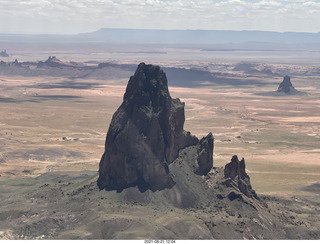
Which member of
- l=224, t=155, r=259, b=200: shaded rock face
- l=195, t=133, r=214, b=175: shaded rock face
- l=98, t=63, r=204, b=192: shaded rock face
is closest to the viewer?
l=98, t=63, r=204, b=192: shaded rock face

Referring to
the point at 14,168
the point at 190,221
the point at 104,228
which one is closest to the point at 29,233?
the point at 104,228

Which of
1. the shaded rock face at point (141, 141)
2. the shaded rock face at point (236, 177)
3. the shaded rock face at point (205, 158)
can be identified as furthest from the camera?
the shaded rock face at point (205, 158)

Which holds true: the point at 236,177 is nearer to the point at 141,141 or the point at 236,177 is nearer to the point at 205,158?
the point at 205,158

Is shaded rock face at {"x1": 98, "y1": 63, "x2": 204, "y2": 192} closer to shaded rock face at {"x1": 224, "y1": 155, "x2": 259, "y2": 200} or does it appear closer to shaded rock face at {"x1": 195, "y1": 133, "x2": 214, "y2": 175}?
shaded rock face at {"x1": 195, "y1": 133, "x2": 214, "y2": 175}

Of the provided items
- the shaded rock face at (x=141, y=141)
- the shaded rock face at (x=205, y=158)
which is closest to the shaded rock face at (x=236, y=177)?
the shaded rock face at (x=205, y=158)

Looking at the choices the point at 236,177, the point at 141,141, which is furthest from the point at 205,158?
the point at 141,141

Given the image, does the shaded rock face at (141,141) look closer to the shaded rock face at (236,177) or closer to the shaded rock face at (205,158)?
the shaded rock face at (205,158)

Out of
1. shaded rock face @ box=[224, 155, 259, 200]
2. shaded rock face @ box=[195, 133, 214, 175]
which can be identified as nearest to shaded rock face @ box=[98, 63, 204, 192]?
shaded rock face @ box=[195, 133, 214, 175]

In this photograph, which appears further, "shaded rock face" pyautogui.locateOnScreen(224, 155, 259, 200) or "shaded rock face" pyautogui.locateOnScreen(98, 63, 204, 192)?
"shaded rock face" pyautogui.locateOnScreen(224, 155, 259, 200)

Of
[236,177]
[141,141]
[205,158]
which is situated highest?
[141,141]

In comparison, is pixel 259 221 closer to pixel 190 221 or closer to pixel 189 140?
pixel 190 221
